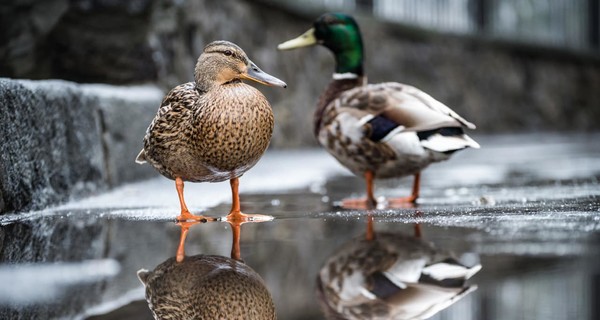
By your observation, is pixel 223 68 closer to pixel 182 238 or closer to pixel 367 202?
pixel 182 238

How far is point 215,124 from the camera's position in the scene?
3.90m

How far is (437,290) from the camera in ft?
8.11

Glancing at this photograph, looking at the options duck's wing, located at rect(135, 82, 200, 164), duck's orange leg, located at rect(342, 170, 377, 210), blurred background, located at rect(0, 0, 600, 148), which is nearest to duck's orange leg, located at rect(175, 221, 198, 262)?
duck's wing, located at rect(135, 82, 200, 164)

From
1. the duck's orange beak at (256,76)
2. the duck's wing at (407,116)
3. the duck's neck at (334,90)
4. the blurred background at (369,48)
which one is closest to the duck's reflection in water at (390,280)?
the duck's orange beak at (256,76)

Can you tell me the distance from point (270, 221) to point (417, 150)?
1.02 meters

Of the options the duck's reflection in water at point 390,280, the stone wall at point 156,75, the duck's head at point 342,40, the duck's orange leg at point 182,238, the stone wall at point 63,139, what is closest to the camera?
the duck's reflection in water at point 390,280

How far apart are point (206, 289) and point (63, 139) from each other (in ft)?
9.04

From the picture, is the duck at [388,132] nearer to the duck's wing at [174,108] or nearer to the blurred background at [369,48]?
the duck's wing at [174,108]

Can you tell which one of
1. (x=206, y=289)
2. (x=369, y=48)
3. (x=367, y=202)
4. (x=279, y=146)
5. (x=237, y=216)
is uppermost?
(x=369, y=48)

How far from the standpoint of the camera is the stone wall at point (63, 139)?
14.4 ft

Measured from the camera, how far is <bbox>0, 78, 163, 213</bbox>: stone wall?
4.40 metres

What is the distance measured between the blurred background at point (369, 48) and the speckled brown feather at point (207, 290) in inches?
150

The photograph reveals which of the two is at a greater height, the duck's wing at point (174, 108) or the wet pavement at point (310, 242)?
the duck's wing at point (174, 108)

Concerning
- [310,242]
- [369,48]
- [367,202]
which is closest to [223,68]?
[310,242]
